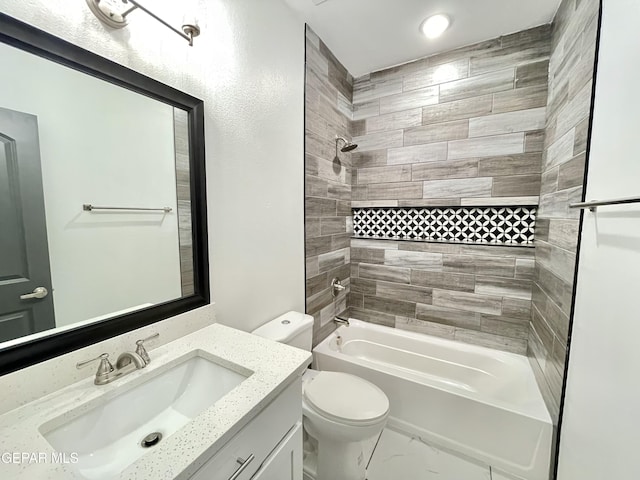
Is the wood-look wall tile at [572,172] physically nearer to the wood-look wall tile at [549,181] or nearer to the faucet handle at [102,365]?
the wood-look wall tile at [549,181]

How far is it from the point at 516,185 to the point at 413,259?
92cm

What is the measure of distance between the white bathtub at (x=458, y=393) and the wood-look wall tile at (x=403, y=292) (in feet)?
1.01

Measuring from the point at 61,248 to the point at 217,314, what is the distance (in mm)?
643

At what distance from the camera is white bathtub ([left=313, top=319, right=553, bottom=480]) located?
1380mm

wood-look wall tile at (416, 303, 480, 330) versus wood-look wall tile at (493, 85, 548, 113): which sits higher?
wood-look wall tile at (493, 85, 548, 113)

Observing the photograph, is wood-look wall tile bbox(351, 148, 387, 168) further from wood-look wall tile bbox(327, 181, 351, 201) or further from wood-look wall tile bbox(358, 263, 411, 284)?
wood-look wall tile bbox(358, 263, 411, 284)

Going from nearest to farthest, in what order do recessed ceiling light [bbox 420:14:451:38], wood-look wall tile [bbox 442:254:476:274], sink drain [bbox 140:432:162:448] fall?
sink drain [bbox 140:432:162:448]
recessed ceiling light [bbox 420:14:451:38]
wood-look wall tile [bbox 442:254:476:274]

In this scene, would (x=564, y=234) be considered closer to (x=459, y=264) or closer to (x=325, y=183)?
(x=459, y=264)

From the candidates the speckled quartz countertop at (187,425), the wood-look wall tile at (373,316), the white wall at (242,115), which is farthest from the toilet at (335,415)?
the wood-look wall tile at (373,316)

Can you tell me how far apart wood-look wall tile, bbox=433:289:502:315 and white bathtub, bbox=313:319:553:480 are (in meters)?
0.30

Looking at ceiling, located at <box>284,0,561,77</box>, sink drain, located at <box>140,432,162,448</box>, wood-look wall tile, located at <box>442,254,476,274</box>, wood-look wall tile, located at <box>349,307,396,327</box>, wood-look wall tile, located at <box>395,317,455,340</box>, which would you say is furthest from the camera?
wood-look wall tile, located at <box>349,307,396,327</box>

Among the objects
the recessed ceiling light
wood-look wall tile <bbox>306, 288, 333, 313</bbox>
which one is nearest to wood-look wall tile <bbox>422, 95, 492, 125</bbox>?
the recessed ceiling light

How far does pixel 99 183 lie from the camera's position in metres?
0.88

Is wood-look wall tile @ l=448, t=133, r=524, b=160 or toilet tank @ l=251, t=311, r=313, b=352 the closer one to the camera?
toilet tank @ l=251, t=311, r=313, b=352
